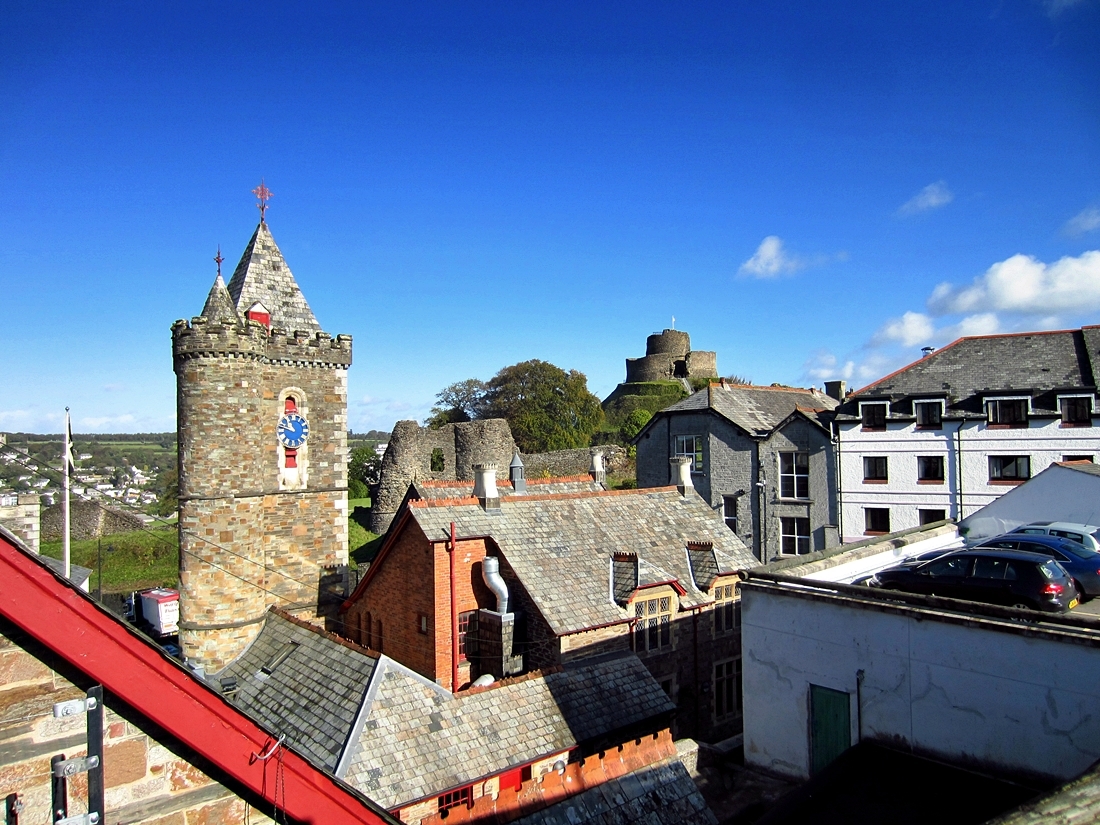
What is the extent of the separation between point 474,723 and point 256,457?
1044 centimetres

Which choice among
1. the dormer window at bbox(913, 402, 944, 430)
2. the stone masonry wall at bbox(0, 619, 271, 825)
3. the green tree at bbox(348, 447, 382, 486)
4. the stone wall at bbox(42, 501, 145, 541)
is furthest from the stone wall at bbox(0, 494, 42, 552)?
the green tree at bbox(348, 447, 382, 486)

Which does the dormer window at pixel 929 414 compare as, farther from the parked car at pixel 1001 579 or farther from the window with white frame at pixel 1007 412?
the parked car at pixel 1001 579

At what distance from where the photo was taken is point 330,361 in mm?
21781

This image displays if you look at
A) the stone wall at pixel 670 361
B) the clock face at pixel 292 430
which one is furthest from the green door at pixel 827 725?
the stone wall at pixel 670 361

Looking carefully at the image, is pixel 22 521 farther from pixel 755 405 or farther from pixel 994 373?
pixel 755 405

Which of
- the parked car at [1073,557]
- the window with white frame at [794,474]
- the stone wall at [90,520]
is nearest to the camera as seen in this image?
the parked car at [1073,557]

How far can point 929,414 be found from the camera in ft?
96.0

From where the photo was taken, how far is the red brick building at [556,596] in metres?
15.6

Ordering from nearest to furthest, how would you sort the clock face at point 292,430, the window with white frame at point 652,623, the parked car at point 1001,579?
the parked car at point 1001,579 → the window with white frame at point 652,623 → the clock face at point 292,430

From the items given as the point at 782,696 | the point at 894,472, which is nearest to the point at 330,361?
the point at 782,696

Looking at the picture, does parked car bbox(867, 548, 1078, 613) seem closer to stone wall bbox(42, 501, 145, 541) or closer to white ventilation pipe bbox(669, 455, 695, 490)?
white ventilation pipe bbox(669, 455, 695, 490)

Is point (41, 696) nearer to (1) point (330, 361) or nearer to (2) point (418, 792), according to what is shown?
(2) point (418, 792)

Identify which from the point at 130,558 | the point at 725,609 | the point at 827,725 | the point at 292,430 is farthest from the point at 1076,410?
the point at 130,558

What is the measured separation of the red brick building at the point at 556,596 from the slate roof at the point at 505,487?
6.37 ft
